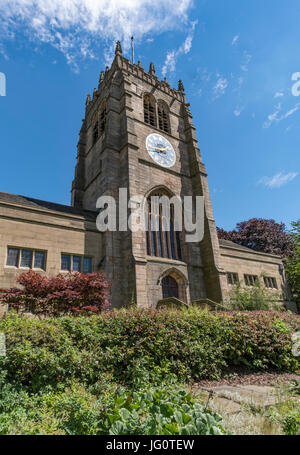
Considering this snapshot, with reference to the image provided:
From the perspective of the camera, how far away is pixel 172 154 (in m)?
22.4

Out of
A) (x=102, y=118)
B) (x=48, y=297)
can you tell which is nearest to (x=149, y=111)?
(x=102, y=118)

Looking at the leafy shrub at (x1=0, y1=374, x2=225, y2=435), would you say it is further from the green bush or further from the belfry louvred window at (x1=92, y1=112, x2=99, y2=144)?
the belfry louvred window at (x1=92, y1=112, x2=99, y2=144)

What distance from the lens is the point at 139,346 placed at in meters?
5.73

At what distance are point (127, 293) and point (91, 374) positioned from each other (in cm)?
983

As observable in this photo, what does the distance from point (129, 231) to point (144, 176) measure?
546cm

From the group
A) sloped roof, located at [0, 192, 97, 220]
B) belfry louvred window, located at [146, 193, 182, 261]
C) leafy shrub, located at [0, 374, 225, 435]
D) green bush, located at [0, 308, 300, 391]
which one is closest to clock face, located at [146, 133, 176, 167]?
belfry louvred window, located at [146, 193, 182, 261]

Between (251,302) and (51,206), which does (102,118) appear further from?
(251,302)

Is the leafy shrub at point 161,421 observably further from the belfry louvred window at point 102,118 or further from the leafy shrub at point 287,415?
the belfry louvred window at point 102,118

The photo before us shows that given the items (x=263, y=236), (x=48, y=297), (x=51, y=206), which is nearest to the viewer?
(x=48, y=297)

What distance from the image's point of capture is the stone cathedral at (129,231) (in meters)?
A: 14.0

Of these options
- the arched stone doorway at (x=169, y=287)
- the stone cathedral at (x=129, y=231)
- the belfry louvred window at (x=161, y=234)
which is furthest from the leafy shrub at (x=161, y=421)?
the belfry louvred window at (x=161, y=234)

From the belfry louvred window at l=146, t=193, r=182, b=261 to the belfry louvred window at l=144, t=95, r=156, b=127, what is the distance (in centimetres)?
807
